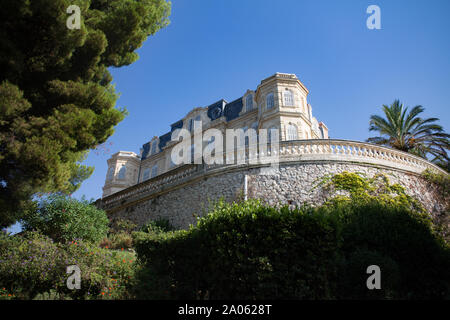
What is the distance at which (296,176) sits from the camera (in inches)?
498

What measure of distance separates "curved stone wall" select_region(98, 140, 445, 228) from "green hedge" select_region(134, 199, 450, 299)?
4.01 metres

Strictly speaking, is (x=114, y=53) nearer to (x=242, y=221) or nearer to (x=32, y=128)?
(x=32, y=128)

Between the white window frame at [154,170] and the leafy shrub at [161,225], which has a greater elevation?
the white window frame at [154,170]

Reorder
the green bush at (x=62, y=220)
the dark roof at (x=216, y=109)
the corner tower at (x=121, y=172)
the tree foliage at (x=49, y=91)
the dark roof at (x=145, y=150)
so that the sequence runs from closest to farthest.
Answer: the tree foliage at (x=49, y=91), the green bush at (x=62, y=220), the dark roof at (x=216, y=109), the corner tower at (x=121, y=172), the dark roof at (x=145, y=150)

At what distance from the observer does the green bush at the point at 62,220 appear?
1116 centimetres

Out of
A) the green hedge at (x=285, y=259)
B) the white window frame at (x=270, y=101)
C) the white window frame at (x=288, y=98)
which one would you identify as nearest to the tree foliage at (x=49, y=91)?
the green hedge at (x=285, y=259)

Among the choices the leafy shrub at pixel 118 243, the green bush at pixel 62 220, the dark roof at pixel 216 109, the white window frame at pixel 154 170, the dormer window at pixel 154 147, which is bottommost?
the leafy shrub at pixel 118 243

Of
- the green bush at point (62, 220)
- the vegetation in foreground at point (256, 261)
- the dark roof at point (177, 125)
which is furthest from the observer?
the dark roof at point (177, 125)

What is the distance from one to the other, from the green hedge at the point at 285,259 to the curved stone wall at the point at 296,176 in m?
4.01

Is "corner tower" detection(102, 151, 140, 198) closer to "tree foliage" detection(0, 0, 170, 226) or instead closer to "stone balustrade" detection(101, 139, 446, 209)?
"stone balustrade" detection(101, 139, 446, 209)

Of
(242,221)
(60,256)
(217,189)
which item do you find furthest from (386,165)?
(60,256)

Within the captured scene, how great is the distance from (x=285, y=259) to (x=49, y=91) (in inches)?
291

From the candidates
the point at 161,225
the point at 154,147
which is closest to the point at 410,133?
the point at 161,225

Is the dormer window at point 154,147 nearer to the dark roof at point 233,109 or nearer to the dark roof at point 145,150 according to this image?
the dark roof at point 145,150
